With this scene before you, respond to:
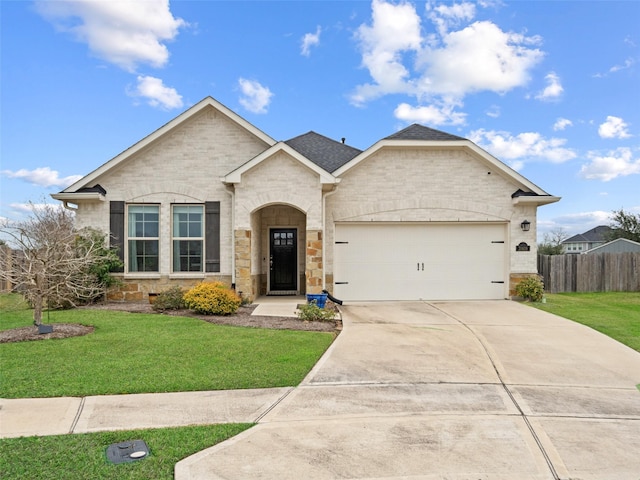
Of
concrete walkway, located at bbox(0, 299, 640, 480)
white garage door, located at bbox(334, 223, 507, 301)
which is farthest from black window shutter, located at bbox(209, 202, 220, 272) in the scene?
concrete walkway, located at bbox(0, 299, 640, 480)

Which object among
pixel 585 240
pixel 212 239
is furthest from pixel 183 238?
pixel 585 240

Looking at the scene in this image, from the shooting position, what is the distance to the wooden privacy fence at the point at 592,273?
16016mm

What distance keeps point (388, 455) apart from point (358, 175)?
10250 mm

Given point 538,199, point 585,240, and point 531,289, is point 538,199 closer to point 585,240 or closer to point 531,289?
point 531,289

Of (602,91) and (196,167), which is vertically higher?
(602,91)

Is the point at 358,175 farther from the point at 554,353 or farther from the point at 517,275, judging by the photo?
the point at 554,353

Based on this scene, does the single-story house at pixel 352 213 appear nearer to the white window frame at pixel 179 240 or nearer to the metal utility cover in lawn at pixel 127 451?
the white window frame at pixel 179 240

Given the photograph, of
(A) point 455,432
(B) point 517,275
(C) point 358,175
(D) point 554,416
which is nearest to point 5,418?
(A) point 455,432

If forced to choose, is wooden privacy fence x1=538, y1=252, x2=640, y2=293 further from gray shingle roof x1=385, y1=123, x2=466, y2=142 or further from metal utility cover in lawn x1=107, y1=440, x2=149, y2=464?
metal utility cover in lawn x1=107, y1=440, x2=149, y2=464

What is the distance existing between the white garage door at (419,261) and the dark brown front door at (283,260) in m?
1.80

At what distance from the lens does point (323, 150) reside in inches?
590

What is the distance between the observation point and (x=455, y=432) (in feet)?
12.7

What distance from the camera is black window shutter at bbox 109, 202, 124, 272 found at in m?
12.3

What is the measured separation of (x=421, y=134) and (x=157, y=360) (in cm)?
1061
